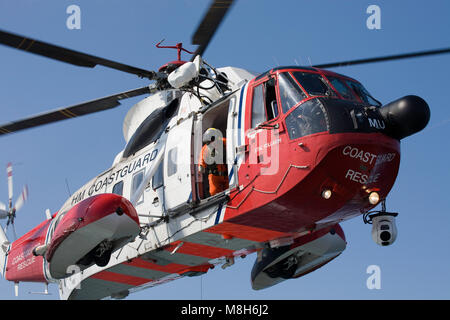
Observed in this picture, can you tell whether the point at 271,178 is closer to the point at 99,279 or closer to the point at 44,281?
the point at 99,279

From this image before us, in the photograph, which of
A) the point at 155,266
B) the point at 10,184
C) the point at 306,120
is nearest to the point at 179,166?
the point at 155,266

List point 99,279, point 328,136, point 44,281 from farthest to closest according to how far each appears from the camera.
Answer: point 44,281
point 99,279
point 328,136

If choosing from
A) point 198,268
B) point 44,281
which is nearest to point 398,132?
point 198,268

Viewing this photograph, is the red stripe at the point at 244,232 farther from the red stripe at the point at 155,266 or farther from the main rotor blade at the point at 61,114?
the main rotor blade at the point at 61,114

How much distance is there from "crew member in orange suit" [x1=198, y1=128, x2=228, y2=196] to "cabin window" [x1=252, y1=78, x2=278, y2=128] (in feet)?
2.50

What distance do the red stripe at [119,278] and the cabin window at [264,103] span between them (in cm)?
435

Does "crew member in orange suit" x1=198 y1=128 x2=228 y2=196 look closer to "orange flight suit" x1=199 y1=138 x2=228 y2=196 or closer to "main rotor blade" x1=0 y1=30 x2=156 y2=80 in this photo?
"orange flight suit" x1=199 y1=138 x2=228 y2=196

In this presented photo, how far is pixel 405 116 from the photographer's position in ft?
25.8

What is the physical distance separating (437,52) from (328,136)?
2377 millimetres

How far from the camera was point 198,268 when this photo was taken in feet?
35.0

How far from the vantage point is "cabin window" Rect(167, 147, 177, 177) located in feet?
32.0

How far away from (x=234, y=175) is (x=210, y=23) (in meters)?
3.10

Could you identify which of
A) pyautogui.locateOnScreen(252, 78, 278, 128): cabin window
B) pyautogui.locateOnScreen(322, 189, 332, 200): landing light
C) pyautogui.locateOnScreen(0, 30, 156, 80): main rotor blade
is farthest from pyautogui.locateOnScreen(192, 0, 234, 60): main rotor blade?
pyautogui.locateOnScreen(322, 189, 332, 200): landing light

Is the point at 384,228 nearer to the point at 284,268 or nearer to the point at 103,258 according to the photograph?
the point at 284,268
